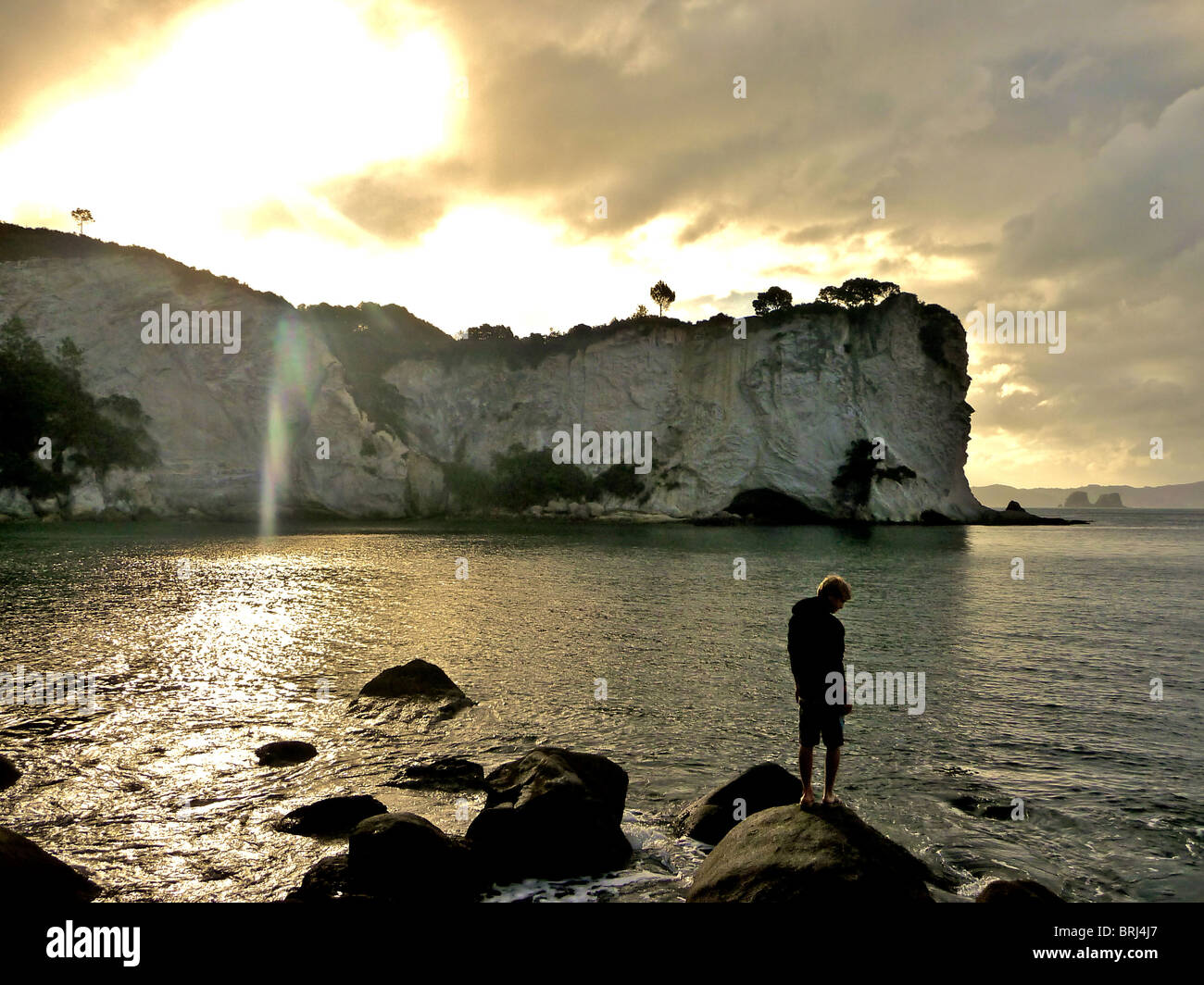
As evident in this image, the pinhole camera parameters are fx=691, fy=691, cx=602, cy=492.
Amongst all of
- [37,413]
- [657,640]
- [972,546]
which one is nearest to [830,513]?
[972,546]

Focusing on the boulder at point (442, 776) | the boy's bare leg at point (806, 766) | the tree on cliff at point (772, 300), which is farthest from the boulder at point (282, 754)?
the tree on cliff at point (772, 300)

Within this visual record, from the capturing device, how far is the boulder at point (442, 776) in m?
8.88

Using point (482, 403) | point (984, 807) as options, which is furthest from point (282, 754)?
point (482, 403)

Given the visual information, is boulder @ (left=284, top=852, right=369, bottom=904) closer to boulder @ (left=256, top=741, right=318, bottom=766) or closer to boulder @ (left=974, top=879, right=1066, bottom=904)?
boulder @ (left=256, top=741, right=318, bottom=766)

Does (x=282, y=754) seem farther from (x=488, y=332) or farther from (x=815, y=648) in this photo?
(x=488, y=332)

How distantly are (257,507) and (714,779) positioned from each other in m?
60.2

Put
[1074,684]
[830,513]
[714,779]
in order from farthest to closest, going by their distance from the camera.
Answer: [830,513] → [1074,684] → [714,779]

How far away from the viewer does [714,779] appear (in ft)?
30.0

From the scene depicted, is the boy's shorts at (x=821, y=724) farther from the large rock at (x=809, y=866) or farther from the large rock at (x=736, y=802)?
the large rock at (x=736, y=802)

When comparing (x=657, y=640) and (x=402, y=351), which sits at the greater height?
(x=402, y=351)

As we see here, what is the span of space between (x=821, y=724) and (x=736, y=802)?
1652mm

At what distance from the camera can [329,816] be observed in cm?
750

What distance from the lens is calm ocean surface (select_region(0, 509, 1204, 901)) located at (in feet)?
23.8
